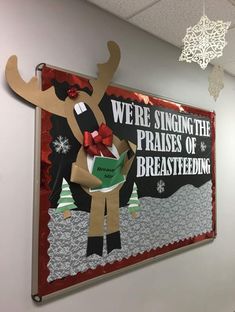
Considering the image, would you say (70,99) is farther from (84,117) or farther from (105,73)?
(105,73)

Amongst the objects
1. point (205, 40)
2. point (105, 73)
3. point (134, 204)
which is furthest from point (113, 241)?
point (205, 40)

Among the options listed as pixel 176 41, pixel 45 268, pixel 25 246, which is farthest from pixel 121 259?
pixel 176 41

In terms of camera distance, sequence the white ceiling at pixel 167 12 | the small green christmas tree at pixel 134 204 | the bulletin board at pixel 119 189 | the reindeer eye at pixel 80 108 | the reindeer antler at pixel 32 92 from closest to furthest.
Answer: the reindeer antler at pixel 32 92 < the bulletin board at pixel 119 189 < the reindeer eye at pixel 80 108 < the white ceiling at pixel 167 12 < the small green christmas tree at pixel 134 204

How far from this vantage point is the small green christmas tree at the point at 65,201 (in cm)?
143

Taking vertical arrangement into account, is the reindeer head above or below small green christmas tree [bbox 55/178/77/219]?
above

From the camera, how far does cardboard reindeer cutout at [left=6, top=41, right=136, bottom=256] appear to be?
1449mm

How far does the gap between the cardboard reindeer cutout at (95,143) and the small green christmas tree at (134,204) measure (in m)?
0.11

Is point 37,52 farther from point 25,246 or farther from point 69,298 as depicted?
point 69,298

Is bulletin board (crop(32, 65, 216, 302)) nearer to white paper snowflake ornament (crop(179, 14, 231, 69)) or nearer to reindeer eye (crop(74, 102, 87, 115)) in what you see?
reindeer eye (crop(74, 102, 87, 115))

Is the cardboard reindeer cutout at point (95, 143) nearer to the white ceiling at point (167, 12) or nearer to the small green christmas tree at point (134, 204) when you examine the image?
the small green christmas tree at point (134, 204)

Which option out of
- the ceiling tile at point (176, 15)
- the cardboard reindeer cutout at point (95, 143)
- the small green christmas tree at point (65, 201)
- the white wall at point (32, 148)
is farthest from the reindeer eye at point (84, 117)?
the ceiling tile at point (176, 15)

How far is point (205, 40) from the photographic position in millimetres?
1350

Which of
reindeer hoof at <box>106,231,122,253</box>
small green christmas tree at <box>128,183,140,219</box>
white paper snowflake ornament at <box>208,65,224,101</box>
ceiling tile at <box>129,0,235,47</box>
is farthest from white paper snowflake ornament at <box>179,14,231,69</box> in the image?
reindeer hoof at <box>106,231,122,253</box>

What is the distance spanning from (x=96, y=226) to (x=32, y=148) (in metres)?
0.55
